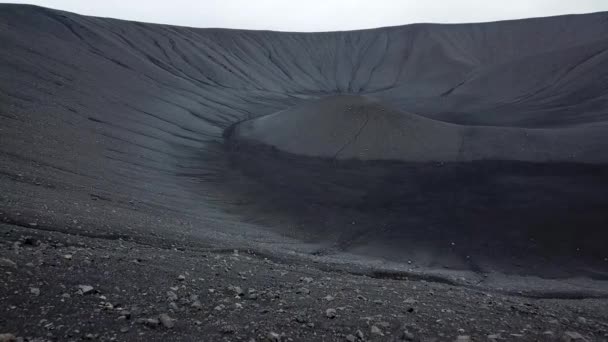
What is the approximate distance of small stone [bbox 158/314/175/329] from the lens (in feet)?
13.0

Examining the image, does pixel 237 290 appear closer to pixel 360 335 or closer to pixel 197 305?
pixel 197 305

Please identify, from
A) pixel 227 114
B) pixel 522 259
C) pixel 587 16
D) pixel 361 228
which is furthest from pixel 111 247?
pixel 587 16

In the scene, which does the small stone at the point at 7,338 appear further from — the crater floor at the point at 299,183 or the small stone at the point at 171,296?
the small stone at the point at 171,296

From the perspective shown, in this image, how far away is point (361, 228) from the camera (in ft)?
34.7

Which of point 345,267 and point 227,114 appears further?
point 227,114

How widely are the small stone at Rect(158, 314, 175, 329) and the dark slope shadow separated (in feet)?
17.3

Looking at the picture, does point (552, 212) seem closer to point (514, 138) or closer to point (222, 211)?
point (514, 138)

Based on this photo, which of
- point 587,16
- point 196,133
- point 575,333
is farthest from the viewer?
point 587,16

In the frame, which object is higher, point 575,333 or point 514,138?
point 514,138

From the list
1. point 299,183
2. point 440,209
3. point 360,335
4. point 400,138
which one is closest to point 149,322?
point 360,335

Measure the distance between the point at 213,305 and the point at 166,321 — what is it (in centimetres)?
64

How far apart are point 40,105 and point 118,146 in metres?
2.48

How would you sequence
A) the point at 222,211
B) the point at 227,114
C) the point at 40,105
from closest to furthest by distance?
the point at 222,211 → the point at 40,105 → the point at 227,114

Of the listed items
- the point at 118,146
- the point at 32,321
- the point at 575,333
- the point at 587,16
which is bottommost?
the point at 32,321
